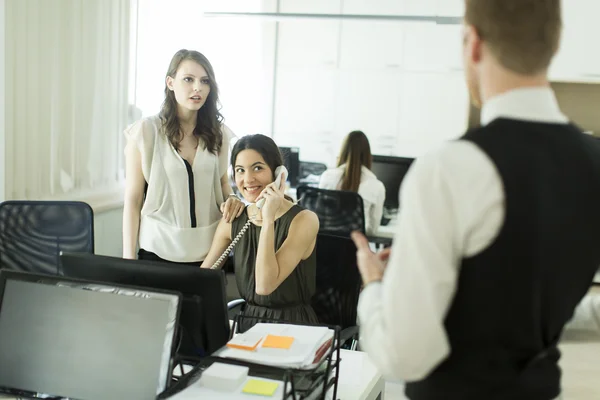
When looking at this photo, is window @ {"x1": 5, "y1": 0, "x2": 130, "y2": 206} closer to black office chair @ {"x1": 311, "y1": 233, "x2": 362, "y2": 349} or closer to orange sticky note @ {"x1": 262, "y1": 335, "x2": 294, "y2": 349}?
black office chair @ {"x1": 311, "y1": 233, "x2": 362, "y2": 349}

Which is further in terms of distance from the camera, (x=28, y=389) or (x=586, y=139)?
(x=28, y=389)

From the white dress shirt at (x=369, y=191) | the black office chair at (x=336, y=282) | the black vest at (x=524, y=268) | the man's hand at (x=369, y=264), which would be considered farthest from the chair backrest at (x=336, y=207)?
the black vest at (x=524, y=268)

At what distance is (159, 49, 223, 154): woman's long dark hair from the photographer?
2.82 metres

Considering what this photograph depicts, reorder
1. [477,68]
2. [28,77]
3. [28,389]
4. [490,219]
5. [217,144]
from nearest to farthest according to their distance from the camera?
1. [490,219]
2. [477,68]
3. [28,389]
4. [217,144]
5. [28,77]

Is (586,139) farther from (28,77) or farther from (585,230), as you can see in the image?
(28,77)

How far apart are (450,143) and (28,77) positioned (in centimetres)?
302

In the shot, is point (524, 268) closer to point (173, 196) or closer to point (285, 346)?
point (285, 346)

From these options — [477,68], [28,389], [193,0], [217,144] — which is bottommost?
[28,389]

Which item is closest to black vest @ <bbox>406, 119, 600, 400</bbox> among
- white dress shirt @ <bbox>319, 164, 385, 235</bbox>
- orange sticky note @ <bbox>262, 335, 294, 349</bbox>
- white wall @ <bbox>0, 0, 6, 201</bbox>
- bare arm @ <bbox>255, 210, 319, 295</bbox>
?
orange sticky note @ <bbox>262, 335, 294, 349</bbox>

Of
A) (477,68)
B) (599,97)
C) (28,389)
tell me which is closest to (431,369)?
(477,68)

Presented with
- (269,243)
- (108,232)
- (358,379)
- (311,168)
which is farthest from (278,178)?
(311,168)

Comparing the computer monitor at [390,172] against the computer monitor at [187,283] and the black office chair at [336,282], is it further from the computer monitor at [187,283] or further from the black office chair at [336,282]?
the computer monitor at [187,283]

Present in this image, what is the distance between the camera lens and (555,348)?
1.10 m

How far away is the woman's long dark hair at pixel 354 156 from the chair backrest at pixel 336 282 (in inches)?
73.8
